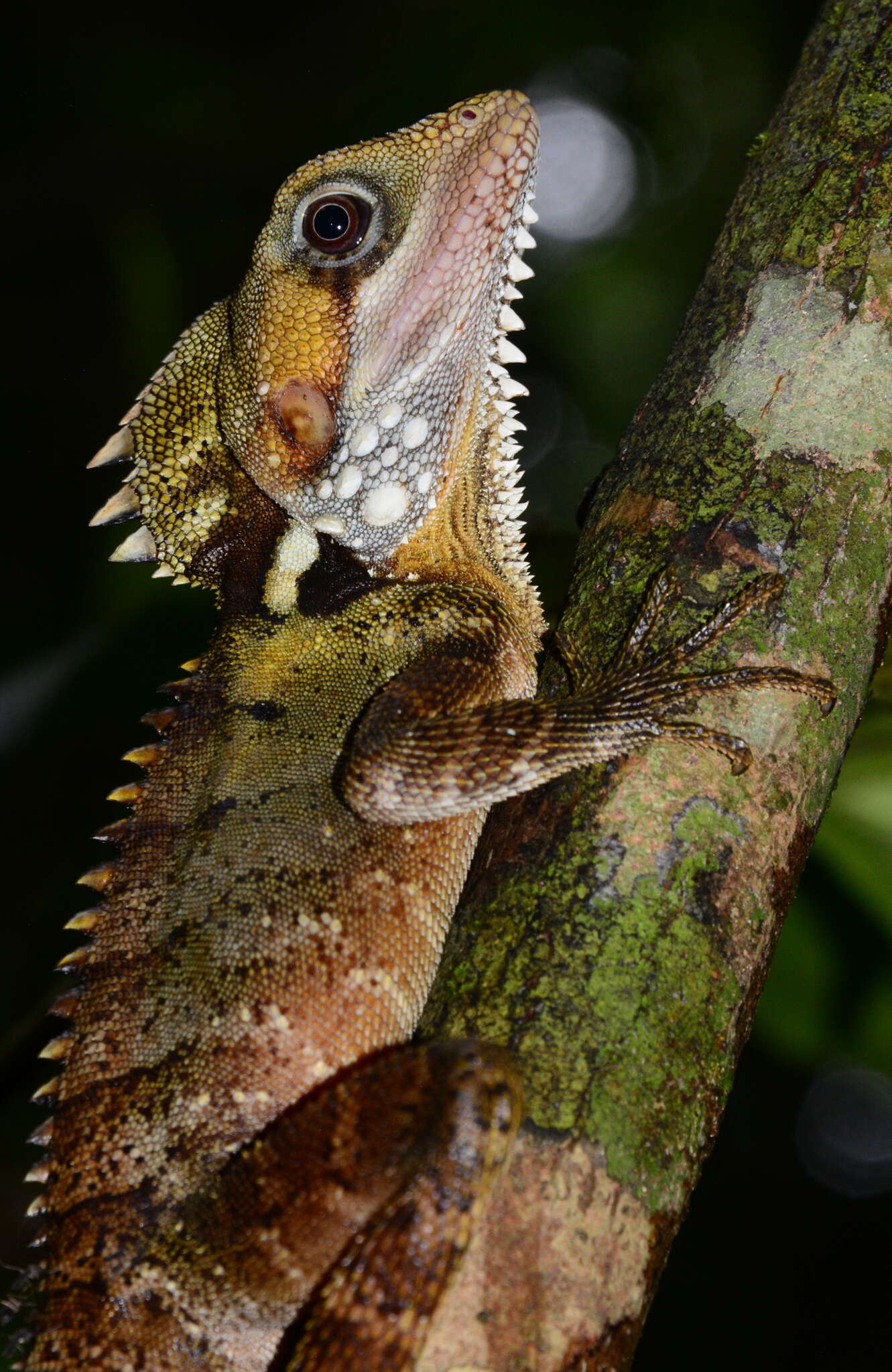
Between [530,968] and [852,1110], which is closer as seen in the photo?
[530,968]

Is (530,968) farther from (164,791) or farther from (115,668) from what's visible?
(115,668)

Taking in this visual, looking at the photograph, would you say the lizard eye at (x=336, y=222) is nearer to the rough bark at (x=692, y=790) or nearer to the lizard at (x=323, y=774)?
the lizard at (x=323, y=774)

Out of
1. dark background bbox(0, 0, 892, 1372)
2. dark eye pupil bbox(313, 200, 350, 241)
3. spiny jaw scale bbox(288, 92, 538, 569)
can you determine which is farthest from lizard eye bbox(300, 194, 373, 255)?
dark background bbox(0, 0, 892, 1372)

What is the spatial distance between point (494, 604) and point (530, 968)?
1.35 m

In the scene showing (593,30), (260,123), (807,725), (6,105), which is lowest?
(807,725)

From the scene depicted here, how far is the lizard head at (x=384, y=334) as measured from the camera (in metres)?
2.79

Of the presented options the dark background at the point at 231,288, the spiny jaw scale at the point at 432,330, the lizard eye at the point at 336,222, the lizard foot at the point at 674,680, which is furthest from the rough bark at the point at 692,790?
the dark background at the point at 231,288

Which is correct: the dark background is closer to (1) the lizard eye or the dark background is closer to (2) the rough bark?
(2) the rough bark

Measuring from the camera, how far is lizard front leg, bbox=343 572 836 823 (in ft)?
6.74

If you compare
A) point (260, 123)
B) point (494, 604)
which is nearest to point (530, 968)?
point (494, 604)

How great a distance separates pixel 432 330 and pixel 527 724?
4.17ft

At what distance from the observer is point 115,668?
4336mm

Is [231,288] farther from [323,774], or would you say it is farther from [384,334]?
[323,774]

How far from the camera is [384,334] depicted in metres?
2.79
